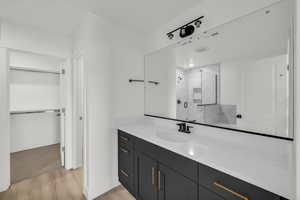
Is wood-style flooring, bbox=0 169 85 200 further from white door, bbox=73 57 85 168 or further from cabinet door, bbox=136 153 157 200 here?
cabinet door, bbox=136 153 157 200

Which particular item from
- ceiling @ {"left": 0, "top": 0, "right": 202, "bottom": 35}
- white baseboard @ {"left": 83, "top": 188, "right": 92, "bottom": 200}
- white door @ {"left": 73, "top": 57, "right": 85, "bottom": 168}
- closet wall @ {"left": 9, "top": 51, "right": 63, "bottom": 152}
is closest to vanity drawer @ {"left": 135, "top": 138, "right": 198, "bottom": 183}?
white baseboard @ {"left": 83, "top": 188, "right": 92, "bottom": 200}

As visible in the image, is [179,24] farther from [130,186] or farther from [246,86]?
[130,186]

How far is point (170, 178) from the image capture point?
48.2 inches

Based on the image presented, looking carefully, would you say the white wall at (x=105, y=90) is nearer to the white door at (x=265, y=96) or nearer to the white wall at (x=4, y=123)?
the white wall at (x=4, y=123)

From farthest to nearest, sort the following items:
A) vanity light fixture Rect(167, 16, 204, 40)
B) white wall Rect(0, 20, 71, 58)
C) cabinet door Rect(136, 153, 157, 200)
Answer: white wall Rect(0, 20, 71, 58), vanity light fixture Rect(167, 16, 204, 40), cabinet door Rect(136, 153, 157, 200)

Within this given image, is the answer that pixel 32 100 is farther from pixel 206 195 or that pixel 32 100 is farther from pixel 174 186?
pixel 206 195

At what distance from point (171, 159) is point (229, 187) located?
477 millimetres

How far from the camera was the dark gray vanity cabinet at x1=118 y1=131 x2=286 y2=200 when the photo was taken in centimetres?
81

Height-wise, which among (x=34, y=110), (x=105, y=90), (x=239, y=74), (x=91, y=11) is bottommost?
(x=34, y=110)

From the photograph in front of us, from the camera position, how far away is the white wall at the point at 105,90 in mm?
1784

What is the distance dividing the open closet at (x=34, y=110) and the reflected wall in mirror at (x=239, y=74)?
7.30 feet

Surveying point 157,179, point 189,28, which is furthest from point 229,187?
point 189,28

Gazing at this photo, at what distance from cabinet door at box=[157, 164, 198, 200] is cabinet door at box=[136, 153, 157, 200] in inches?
3.5

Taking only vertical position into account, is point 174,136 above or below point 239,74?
below
